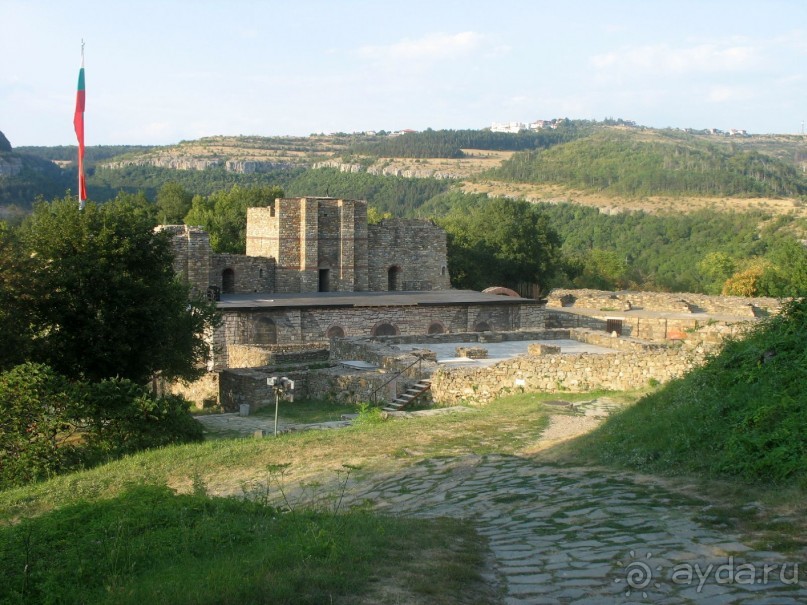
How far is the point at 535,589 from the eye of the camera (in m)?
6.83

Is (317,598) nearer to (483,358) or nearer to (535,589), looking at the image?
(535,589)

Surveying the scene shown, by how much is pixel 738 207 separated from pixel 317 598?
325ft

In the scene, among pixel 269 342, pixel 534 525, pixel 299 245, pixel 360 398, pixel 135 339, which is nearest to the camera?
pixel 534 525

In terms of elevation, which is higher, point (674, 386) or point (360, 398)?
point (674, 386)

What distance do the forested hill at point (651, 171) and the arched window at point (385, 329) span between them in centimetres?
7923

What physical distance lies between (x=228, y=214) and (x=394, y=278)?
59.7ft

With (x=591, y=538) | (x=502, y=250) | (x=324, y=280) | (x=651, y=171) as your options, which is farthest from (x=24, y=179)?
(x=591, y=538)

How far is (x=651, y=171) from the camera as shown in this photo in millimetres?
116938

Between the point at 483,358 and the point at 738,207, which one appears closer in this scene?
the point at 483,358

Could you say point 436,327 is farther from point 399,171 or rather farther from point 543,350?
point 399,171

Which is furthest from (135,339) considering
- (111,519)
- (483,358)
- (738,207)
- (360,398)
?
(738,207)

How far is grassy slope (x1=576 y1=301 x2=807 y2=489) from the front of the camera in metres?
9.02

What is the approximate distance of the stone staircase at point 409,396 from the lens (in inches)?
776

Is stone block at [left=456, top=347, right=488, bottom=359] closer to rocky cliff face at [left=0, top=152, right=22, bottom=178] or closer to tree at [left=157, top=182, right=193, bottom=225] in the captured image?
tree at [left=157, top=182, right=193, bottom=225]
